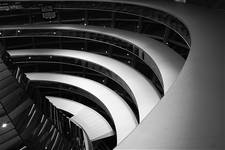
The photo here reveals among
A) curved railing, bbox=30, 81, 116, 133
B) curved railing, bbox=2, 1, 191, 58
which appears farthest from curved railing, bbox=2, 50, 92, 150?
curved railing, bbox=2, 1, 191, 58

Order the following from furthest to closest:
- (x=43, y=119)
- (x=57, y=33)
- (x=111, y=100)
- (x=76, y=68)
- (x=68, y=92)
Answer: (x=76, y=68) → (x=68, y=92) → (x=57, y=33) → (x=111, y=100) → (x=43, y=119)

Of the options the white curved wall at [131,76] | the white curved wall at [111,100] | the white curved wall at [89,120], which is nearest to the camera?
the white curved wall at [131,76]

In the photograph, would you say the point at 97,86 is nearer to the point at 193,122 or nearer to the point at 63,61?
the point at 63,61

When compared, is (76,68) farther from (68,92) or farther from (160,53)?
(160,53)

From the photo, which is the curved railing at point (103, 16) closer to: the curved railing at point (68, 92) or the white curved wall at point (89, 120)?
the curved railing at point (68, 92)

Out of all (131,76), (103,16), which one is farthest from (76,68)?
(131,76)

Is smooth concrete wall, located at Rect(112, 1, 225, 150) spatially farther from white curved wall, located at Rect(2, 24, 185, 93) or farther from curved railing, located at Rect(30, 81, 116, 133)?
curved railing, located at Rect(30, 81, 116, 133)

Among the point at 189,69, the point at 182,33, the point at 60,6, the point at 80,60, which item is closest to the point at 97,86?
the point at 80,60

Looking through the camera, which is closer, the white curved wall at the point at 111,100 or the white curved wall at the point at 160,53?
the white curved wall at the point at 160,53

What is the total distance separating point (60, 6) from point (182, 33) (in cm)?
1451

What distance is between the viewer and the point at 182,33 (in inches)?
625

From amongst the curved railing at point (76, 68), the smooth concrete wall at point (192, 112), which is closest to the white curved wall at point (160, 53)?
the curved railing at point (76, 68)

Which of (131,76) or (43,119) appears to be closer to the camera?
(43,119)

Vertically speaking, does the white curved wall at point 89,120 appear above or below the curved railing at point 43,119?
below
